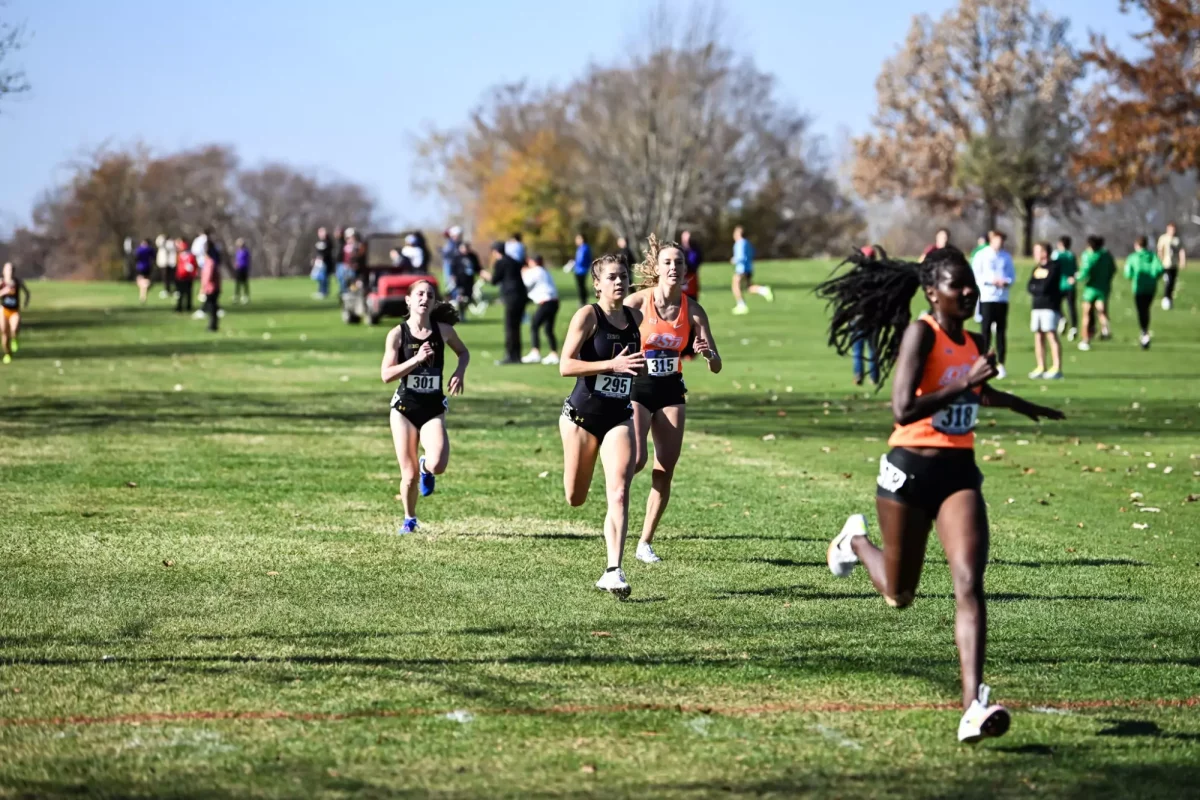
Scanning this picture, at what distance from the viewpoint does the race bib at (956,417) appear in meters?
6.36

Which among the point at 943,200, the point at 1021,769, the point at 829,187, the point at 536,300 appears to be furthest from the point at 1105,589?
the point at 829,187

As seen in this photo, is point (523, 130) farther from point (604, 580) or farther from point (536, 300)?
point (604, 580)

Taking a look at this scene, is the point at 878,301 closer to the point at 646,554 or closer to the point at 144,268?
the point at 646,554

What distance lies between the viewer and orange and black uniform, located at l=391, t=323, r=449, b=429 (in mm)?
11008

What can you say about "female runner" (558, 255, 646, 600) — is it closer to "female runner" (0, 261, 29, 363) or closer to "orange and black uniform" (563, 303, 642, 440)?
"orange and black uniform" (563, 303, 642, 440)

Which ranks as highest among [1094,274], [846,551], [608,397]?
[1094,274]

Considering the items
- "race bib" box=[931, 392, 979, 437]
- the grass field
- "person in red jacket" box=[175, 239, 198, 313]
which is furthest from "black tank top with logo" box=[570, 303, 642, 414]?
"person in red jacket" box=[175, 239, 198, 313]

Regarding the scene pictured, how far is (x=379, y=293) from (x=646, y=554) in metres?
29.4

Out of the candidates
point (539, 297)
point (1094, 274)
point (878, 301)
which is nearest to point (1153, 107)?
point (1094, 274)

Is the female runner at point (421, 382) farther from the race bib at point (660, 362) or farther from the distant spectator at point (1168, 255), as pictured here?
the distant spectator at point (1168, 255)

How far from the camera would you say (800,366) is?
27312 mm

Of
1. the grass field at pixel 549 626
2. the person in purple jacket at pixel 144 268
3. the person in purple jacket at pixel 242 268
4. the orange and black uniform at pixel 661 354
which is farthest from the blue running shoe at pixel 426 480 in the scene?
the person in purple jacket at pixel 144 268

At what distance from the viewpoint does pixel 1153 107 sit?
4481cm

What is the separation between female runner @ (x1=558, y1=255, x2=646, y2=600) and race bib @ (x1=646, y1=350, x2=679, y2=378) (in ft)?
1.44
